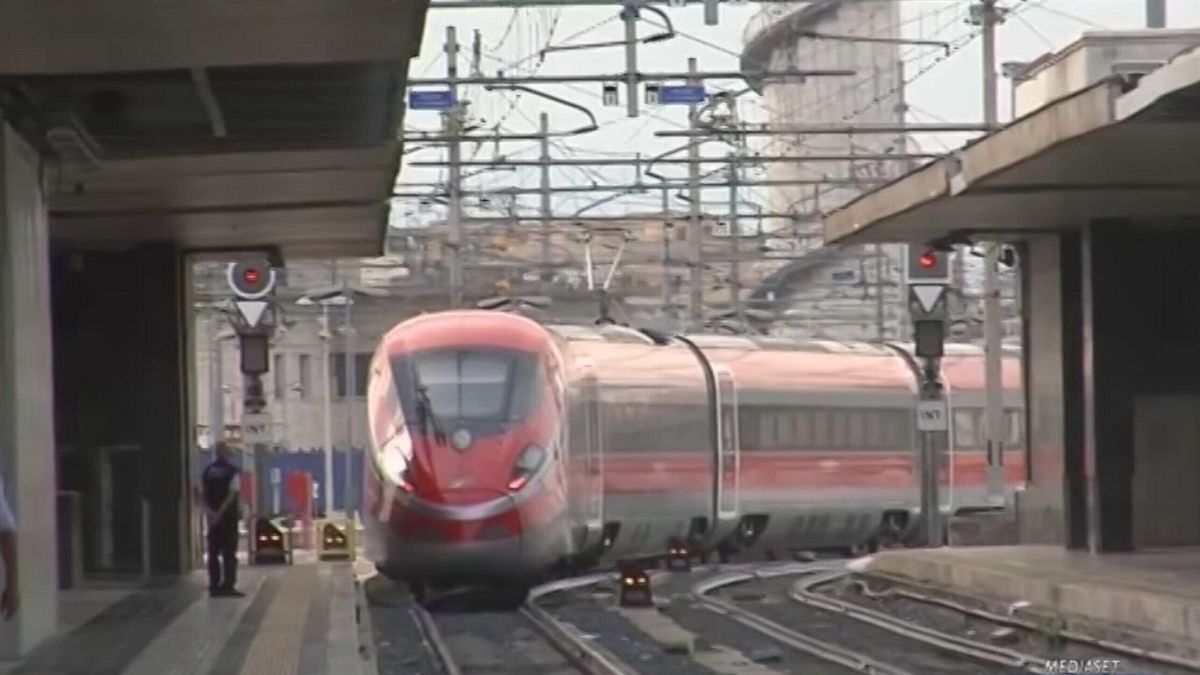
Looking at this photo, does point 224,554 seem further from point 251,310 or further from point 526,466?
point 251,310

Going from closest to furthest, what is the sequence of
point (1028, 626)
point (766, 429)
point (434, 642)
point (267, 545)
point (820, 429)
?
point (1028, 626) → point (434, 642) → point (267, 545) → point (766, 429) → point (820, 429)

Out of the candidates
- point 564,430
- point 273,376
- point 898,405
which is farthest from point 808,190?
point 564,430

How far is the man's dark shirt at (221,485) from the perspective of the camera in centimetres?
2194

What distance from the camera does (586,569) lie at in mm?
30734

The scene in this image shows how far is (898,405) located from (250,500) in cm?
1013

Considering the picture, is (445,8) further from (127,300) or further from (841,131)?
(841,131)

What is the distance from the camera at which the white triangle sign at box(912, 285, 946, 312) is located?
26406 millimetres

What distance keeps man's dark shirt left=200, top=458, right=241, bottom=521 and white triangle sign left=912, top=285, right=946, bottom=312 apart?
8.26 m

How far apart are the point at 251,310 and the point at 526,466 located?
413 cm

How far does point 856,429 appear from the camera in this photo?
34531 mm

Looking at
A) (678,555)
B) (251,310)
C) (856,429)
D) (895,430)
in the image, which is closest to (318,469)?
(895,430)

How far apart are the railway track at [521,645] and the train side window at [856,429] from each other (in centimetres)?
867

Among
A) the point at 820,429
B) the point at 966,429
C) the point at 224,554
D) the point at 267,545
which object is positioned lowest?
the point at 267,545

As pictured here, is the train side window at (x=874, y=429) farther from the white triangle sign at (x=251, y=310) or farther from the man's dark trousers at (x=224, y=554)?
the man's dark trousers at (x=224, y=554)
